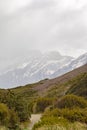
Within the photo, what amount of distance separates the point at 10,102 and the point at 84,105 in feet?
21.2

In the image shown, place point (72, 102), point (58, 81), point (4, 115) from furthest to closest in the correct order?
point (58, 81)
point (72, 102)
point (4, 115)

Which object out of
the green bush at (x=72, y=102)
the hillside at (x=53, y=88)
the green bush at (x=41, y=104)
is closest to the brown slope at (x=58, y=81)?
the hillside at (x=53, y=88)

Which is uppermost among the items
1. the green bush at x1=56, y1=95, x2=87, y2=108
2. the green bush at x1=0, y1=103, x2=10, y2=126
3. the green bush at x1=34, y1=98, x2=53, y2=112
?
the green bush at x1=34, y1=98, x2=53, y2=112

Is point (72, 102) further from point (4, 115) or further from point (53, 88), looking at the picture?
point (53, 88)

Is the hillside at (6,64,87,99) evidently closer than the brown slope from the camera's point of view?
Yes

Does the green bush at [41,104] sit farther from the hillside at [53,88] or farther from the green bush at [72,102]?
the hillside at [53,88]

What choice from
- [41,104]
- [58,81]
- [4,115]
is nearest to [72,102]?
[41,104]

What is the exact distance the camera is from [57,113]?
2569cm

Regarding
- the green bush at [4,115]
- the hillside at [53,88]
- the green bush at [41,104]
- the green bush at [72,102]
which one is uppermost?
the hillside at [53,88]

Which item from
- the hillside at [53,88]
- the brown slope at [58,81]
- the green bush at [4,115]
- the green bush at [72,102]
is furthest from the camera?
the brown slope at [58,81]

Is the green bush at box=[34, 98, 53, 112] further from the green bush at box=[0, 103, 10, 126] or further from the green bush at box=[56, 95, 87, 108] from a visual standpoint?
the green bush at box=[0, 103, 10, 126]

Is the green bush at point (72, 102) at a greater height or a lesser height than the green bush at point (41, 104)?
lesser

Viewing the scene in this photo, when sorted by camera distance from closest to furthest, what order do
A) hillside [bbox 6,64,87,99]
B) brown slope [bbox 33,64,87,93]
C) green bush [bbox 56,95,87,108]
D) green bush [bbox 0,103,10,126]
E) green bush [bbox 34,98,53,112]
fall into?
1. green bush [bbox 0,103,10,126]
2. green bush [bbox 56,95,87,108]
3. green bush [bbox 34,98,53,112]
4. hillside [bbox 6,64,87,99]
5. brown slope [bbox 33,64,87,93]

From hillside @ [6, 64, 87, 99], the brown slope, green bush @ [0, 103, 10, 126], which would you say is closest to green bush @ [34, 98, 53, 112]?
green bush @ [0, 103, 10, 126]
